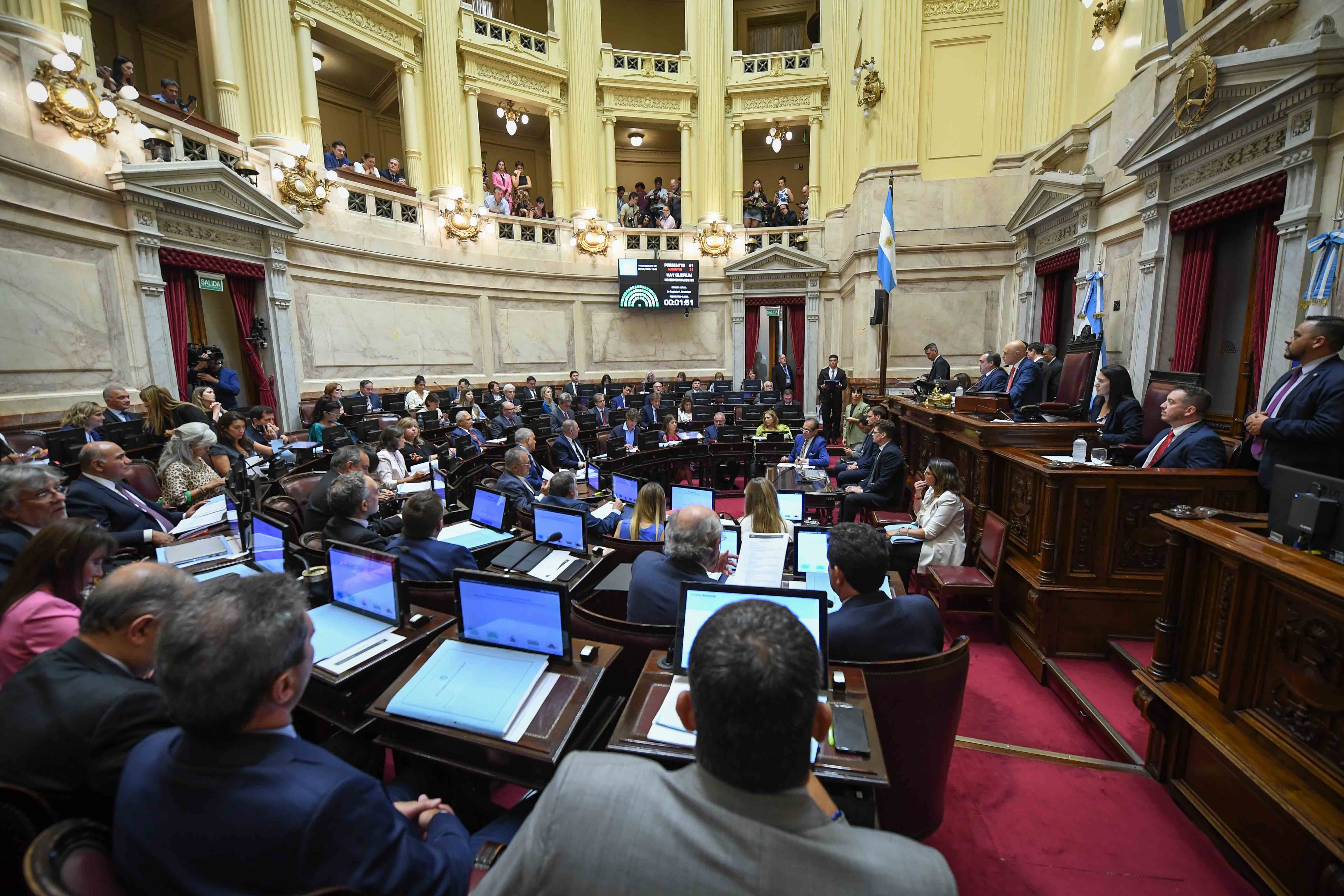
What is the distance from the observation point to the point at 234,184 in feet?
28.4

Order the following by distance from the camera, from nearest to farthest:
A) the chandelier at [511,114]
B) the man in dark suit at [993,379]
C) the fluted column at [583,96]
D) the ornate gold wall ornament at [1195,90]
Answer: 1. the ornate gold wall ornament at [1195,90]
2. the man in dark suit at [993,379]
3. the chandelier at [511,114]
4. the fluted column at [583,96]

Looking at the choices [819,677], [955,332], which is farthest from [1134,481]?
[955,332]

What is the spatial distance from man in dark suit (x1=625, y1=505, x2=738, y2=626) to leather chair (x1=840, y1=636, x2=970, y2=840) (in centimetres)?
77

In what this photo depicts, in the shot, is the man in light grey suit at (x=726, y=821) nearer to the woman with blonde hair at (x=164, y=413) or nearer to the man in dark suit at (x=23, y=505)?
the man in dark suit at (x=23, y=505)

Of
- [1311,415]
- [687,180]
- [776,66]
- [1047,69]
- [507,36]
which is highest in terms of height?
[776,66]

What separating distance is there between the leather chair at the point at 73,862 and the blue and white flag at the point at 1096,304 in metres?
9.02

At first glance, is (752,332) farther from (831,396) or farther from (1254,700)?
(1254,700)

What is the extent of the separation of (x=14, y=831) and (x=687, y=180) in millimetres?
16472

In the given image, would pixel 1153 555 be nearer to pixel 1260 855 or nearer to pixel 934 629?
pixel 1260 855

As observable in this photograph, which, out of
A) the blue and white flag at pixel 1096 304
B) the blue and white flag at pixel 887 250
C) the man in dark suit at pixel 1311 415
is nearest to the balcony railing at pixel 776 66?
the blue and white flag at pixel 887 250

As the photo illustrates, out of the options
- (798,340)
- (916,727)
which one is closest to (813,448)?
(916,727)

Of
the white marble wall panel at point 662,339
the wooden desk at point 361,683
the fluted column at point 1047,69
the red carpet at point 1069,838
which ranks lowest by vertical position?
the red carpet at point 1069,838

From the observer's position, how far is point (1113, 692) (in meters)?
3.19

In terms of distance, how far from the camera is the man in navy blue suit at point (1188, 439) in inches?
133
